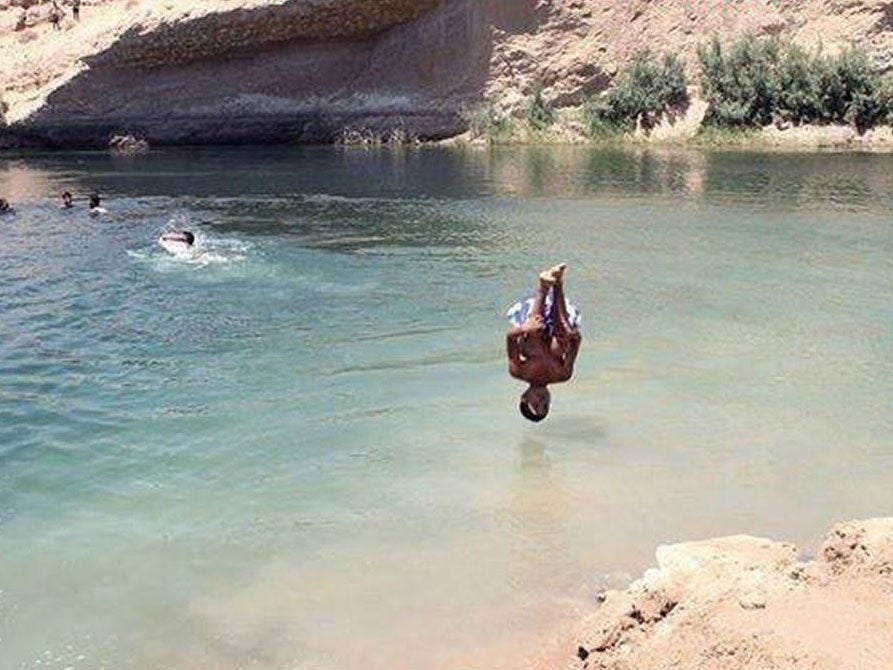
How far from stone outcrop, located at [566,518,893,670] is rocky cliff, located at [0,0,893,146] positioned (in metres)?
43.7

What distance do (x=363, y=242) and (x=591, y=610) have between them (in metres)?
17.4

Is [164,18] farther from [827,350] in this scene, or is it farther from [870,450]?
[870,450]

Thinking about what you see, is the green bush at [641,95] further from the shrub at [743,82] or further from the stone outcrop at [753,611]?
the stone outcrop at [753,611]

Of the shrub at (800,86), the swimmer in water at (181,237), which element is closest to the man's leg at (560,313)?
the swimmer in water at (181,237)

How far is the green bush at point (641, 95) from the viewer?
46.5 m

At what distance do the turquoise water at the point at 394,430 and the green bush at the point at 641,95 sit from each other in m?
21.3

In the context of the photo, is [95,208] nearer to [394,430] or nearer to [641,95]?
[394,430]

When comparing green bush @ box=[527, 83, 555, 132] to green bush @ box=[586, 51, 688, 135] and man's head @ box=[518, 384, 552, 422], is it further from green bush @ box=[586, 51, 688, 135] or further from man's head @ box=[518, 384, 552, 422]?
man's head @ box=[518, 384, 552, 422]

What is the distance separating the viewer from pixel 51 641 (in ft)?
27.1

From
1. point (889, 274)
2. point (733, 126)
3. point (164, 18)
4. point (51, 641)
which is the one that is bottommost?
point (51, 641)

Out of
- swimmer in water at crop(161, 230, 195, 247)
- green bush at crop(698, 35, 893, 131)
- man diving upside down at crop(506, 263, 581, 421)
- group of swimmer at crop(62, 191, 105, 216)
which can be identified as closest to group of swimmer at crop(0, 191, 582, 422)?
man diving upside down at crop(506, 263, 581, 421)

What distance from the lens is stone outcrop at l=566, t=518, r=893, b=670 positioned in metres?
5.71

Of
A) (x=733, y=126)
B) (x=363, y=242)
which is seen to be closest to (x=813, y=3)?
(x=733, y=126)

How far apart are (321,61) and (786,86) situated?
20.5 metres
